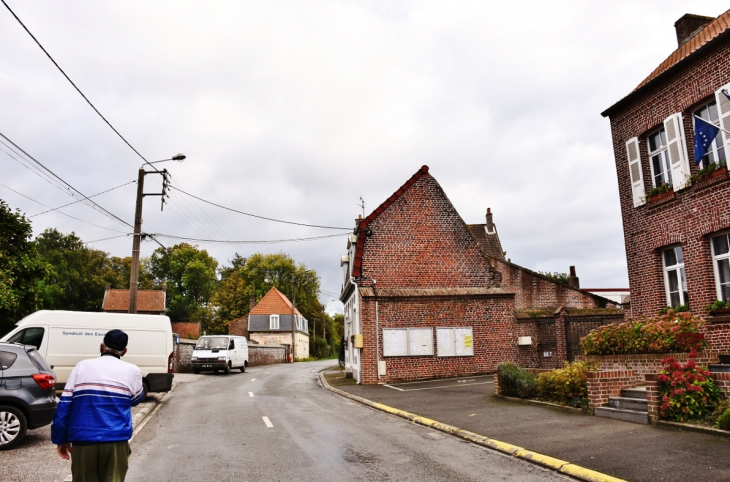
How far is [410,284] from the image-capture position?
76.9 ft

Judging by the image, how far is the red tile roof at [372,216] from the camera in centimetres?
2311

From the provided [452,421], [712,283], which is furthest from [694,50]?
[452,421]

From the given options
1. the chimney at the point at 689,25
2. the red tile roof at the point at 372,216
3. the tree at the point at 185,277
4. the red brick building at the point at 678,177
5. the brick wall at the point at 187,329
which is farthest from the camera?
the tree at the point at 185,277

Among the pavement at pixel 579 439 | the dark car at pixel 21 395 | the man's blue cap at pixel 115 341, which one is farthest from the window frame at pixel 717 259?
the dark car at pixel 21 395

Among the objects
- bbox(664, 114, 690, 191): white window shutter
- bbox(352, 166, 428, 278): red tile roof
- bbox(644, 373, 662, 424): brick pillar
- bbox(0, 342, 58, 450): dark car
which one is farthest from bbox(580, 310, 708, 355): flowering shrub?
bbox(0, 342, 58, 450): dark car

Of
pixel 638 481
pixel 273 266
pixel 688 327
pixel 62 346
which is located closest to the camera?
pixel 638 481

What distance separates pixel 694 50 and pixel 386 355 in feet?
46.8

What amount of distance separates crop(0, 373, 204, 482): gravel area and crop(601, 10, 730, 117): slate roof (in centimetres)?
1547

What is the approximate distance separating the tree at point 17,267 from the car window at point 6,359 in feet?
51.3

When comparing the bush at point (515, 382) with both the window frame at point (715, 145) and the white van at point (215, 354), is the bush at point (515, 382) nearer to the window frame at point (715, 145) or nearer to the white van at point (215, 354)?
the window frame at point (715, 145)

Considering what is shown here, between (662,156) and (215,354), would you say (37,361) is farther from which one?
(215,354)

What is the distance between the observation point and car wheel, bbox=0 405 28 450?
8.80 m

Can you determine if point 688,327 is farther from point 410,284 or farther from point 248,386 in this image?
point 248,386

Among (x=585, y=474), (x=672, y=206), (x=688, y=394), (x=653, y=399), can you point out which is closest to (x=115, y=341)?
(x=585, y=474)
